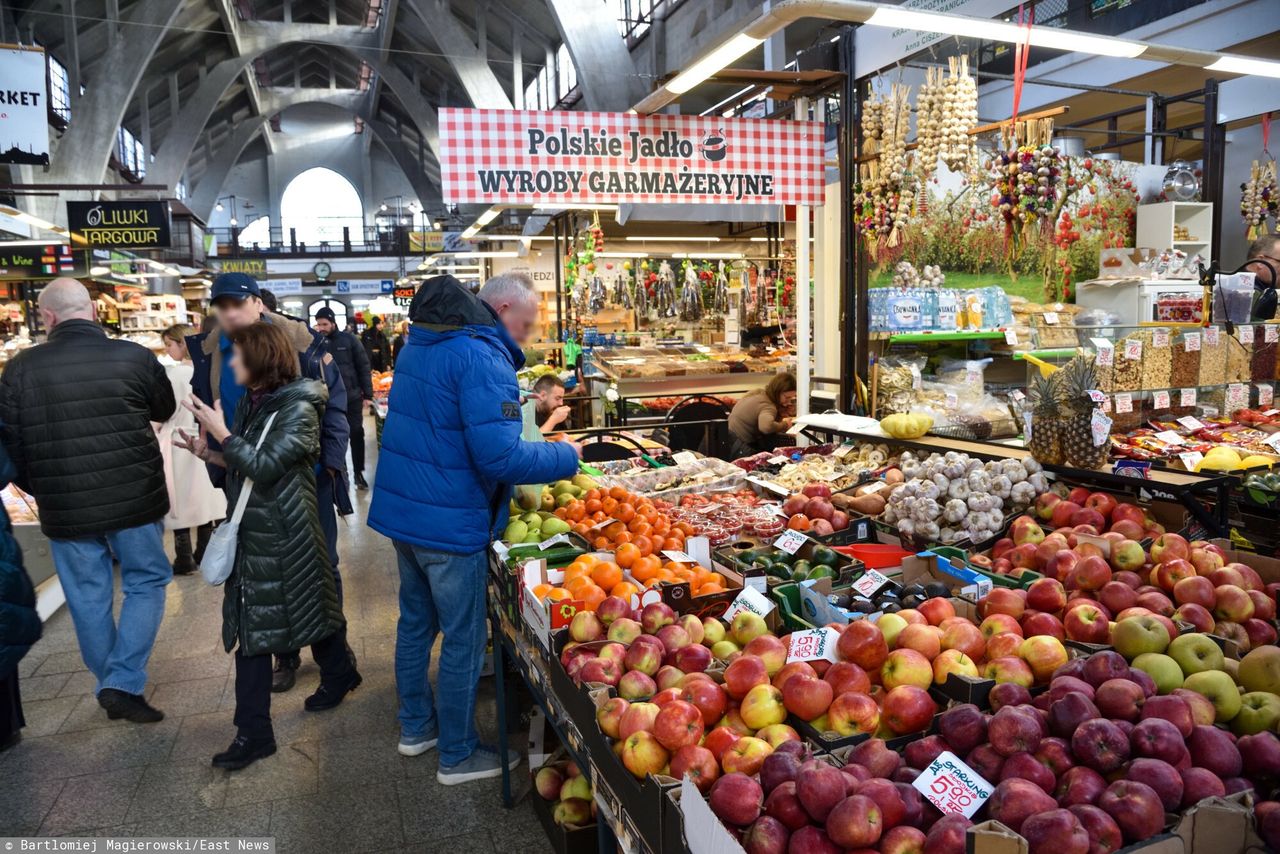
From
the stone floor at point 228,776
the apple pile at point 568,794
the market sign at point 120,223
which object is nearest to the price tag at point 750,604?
the apple pile at point 568,794

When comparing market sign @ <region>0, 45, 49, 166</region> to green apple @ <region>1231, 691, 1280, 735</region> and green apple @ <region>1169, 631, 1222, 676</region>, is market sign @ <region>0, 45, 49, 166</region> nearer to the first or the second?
green apple @ <region>1169, 631, 1222, 676</region>

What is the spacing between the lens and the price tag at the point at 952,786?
4.50 ft

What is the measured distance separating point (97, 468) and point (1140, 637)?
366 centimetres

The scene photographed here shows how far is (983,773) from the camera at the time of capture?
144 cm

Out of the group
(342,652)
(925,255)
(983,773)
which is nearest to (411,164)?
(925,255)

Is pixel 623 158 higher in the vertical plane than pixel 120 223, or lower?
lower

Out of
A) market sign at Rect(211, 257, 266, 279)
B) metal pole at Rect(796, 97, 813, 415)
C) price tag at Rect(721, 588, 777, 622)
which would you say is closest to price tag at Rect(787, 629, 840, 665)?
price tag at Rect(721, 588, 777, 622)

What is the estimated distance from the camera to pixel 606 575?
256 cm

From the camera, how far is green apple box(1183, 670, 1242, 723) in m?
1.56

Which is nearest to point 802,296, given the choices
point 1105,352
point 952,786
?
point 1105,352

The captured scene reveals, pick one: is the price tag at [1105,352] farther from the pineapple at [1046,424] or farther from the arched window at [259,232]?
the arched window at [259,232]

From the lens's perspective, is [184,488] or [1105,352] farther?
[184,488]

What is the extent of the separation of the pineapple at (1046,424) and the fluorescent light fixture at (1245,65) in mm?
2069

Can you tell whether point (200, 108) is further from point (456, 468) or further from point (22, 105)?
point (456, 468)
